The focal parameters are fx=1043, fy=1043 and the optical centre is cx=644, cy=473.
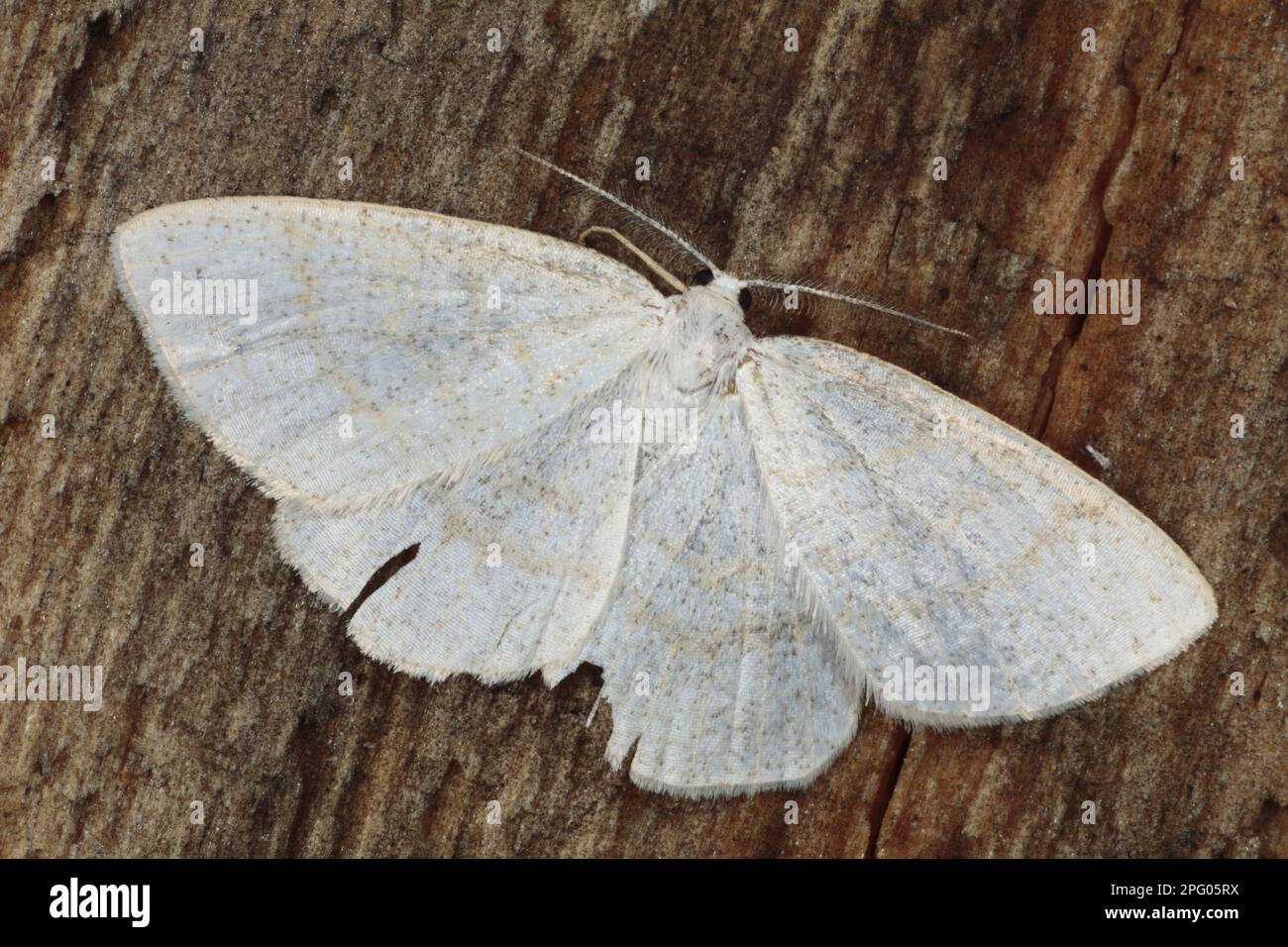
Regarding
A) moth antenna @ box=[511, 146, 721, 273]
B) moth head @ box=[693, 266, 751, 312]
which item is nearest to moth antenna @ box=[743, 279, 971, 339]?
moth head @ box=[693, 266, 751, 312]

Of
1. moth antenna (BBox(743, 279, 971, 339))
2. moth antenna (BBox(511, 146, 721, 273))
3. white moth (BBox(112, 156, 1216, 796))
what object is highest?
moth antenna (BBox(511, 146, 721, 273))

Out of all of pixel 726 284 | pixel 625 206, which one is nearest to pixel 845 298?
pixel 726 284

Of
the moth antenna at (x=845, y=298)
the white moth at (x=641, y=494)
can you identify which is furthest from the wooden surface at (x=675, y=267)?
the white moth at (x=641, y=494)

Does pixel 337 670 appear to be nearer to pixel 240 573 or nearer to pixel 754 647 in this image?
pixel 240 573

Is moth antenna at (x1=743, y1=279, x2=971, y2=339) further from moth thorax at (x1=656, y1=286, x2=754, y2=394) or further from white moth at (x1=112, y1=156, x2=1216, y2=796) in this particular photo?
moth thorax at (x1=656, y1=286, x2=754, y2=394)

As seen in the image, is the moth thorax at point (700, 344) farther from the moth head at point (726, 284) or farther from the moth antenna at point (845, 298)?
the moth antenna at point (845, 298)

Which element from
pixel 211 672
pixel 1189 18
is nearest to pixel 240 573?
pixel 211 672

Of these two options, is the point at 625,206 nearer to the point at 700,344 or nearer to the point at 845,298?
the point at 700,344
